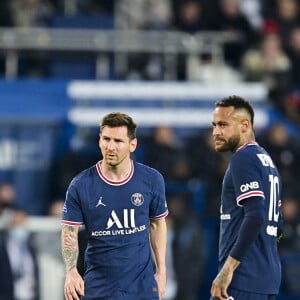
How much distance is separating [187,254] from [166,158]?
1.56 metres

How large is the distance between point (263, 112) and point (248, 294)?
931 centimetres

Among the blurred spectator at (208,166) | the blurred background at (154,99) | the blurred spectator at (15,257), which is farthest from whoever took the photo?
the blurred spectator at (208,166)

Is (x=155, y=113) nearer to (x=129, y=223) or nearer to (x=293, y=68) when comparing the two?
(x=293, y=68)

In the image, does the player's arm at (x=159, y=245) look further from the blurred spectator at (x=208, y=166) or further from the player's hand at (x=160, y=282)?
the blurred spectator at (x=208, y=166)

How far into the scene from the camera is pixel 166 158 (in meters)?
15.3

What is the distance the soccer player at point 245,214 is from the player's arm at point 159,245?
0.52 m

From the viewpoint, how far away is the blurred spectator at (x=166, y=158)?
1529 cm

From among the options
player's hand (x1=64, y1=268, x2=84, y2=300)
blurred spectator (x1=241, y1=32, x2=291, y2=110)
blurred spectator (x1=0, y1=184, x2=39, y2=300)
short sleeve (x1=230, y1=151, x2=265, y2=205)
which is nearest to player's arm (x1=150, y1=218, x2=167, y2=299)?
player's hand (x1=64, y1=268, x2=84, y2=300)

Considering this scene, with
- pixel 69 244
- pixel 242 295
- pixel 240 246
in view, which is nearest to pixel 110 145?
pixel 69 244

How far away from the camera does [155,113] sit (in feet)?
55.5

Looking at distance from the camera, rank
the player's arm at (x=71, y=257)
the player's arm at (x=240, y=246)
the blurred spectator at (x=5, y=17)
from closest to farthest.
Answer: the player's arm at (x=240, y=246)
the player's arm at (x=71, y=257)
the blurred spectator at (x=5, y=17)

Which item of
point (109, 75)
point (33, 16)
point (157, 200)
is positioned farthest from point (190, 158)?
point (157, 200)

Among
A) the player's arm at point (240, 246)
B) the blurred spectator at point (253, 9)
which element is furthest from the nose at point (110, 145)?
the blurred spectator at point (253, 9)

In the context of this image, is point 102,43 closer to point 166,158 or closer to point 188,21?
point 188,21
